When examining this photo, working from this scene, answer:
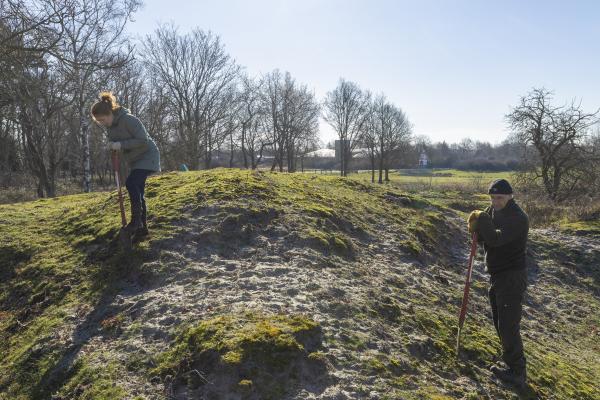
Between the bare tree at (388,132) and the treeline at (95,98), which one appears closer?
the treeline at (95,98)

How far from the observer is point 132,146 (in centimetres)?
629

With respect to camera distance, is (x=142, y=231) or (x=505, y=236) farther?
(x=142, y=231)

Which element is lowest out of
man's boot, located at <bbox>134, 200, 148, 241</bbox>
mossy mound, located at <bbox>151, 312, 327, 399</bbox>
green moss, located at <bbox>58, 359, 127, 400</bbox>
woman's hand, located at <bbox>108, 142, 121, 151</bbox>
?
green moss, located at <bbox>58, 359, 127, 400</bbox>

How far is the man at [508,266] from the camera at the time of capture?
4.66 metres

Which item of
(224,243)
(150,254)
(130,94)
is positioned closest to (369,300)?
(224,243)

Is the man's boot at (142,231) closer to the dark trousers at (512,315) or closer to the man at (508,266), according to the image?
the man at (508,266)

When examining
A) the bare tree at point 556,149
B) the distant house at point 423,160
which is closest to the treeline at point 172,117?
the bare tree at point 556,149

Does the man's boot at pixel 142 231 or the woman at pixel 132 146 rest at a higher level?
the woman at pixel 132 146

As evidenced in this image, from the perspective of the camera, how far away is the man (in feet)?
15.3

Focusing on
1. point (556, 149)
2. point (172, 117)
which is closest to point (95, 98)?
point (172, 117)

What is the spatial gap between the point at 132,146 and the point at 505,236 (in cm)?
508

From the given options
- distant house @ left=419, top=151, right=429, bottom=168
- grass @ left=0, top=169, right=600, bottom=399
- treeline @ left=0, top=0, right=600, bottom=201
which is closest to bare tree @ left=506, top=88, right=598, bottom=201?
treeline @ left=0, top=0, right=600, bottom=201

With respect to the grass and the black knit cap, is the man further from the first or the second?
the grass

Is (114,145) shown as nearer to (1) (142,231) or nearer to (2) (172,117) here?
(1) (142,231)
